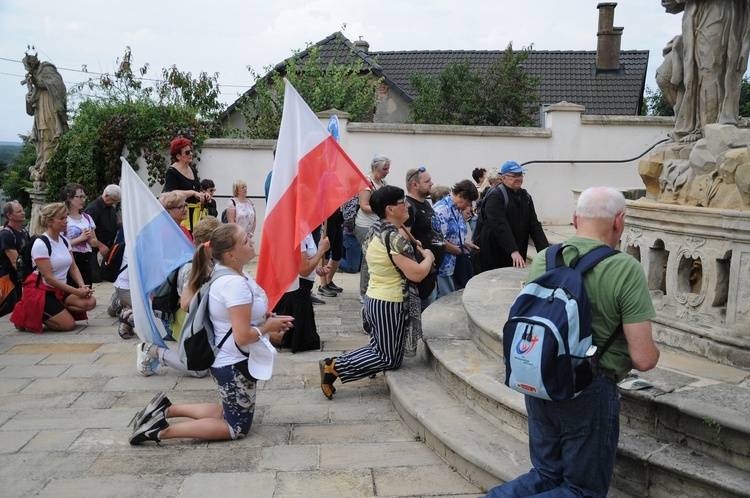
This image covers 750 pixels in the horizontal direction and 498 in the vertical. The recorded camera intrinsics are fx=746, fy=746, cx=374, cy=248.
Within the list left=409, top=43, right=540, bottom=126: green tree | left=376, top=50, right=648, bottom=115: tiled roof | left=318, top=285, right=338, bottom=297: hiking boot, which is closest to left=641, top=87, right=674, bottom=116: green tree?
left=376, top=50, right=648, bottom=115: tiled roof

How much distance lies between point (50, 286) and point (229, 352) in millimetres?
4528

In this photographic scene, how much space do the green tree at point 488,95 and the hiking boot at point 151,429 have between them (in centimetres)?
1692

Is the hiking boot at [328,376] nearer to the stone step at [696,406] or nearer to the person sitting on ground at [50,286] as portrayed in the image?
the stone step at [696,406]

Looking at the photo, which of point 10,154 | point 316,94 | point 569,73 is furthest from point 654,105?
point 10,154

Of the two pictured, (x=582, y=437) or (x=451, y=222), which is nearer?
(x=582, y=437)

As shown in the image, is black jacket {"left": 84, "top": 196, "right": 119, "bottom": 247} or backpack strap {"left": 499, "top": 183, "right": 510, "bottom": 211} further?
black jacket {"left": 84, "top": 196, "right": 119, "bottom": 247}

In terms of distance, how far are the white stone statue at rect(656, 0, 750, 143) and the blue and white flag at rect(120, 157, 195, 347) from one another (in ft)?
15.5

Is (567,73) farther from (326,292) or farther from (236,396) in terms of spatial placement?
(236,396)

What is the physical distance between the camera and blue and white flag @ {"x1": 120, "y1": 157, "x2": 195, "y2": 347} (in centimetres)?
646

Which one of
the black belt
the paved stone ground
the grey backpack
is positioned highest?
the black belt

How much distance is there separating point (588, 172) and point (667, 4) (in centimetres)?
788

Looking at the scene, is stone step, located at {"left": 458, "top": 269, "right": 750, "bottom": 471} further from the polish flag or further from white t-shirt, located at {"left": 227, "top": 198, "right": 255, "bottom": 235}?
white t-shirt, located at {"left": 227, "top": 198, "right": 255, "bottom": 235}

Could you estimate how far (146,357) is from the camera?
663 centimetres

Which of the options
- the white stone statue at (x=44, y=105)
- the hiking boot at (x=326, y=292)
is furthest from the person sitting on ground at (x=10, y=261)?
the white stone statue at (x=44, y=105)
